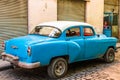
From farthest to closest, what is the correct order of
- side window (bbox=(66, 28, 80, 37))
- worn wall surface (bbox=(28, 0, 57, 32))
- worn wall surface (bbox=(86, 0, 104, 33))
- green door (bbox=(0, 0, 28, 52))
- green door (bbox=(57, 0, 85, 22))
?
worn wall surface (bbox=(86, 0, 104, 33))
green door (bbox=(57, 0, 85, 22))
worn wall surface (bbox=(28, 0, 57, 32))
green door (bbox=(0, 0, 28, 52))
side window (bbox=(66, 28, 80, 37))

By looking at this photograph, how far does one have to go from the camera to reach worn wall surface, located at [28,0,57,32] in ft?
35.6

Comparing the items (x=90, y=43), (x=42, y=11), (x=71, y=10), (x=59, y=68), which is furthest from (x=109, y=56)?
(x=71, y=10)

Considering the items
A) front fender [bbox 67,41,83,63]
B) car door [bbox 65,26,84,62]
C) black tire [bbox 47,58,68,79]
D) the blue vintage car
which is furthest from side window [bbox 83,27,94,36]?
black tire [bbox 47,58,68,79]

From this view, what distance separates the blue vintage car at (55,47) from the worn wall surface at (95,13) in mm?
5305

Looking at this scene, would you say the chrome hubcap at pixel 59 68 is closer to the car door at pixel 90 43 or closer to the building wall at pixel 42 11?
→ the car door at pixel 90 43

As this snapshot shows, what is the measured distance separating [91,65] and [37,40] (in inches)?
114

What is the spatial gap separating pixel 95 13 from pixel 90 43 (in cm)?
664

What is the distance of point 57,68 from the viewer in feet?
23.7

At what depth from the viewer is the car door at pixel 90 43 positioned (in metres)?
8.18

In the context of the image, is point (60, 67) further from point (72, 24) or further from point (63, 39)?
point (72, 24)

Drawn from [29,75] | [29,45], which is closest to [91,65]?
[29,75]

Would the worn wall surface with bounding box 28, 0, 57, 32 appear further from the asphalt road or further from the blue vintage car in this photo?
the asphalt road

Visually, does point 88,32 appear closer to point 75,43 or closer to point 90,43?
point 90,43

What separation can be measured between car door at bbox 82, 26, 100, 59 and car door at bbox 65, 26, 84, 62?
9.6 inches
